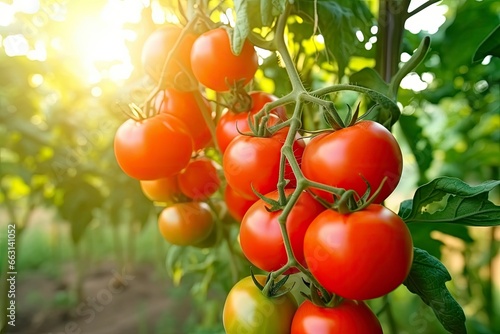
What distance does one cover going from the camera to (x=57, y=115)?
1.81 meters

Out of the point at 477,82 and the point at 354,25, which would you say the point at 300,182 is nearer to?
the point at 354,25

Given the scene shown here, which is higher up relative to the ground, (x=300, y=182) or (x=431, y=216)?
(x=300, y=182)

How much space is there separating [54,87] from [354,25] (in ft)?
5.86

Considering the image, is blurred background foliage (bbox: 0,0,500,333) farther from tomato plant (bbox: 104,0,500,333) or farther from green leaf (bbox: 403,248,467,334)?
green leaf (bbox: 403,248,467,334)

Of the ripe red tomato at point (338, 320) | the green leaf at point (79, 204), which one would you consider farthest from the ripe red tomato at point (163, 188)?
the green leaf at point (79, 204)

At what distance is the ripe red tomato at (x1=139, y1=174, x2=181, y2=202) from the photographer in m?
0.73

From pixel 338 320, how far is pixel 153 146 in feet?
0.94

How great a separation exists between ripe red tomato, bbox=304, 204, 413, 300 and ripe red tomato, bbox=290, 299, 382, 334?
4 cm

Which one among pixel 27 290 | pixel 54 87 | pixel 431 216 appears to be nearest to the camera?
pixel 431 216

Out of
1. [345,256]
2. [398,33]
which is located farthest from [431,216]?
[398,33]

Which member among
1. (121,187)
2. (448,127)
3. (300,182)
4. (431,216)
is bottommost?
(448,127)

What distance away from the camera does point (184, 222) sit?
29.6 inches

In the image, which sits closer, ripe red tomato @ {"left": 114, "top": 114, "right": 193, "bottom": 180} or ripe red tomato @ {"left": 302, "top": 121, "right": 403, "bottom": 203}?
ripe red tomato @ {"left": 302, "top": 121, "right": 403, "bottom": 203}

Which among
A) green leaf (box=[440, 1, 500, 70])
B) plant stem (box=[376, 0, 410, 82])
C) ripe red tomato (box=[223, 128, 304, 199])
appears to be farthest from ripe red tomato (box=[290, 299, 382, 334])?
green leaf (box=[440, 1, 500, 70])
